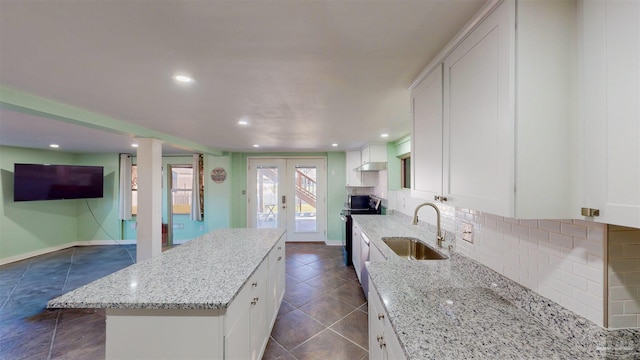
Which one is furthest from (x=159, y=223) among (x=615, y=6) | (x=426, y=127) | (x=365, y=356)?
(x=615, y=6)

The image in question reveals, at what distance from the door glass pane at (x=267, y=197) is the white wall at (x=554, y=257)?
471 cm

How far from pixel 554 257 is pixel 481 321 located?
1.27 feet

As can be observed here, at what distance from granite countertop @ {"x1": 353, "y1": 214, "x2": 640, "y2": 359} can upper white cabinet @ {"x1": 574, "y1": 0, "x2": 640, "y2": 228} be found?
439 mm

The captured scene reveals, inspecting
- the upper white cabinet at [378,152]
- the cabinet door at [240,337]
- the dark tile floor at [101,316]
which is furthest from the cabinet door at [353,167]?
the cabinet door at [240,337]

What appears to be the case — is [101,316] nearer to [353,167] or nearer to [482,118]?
[482,118]

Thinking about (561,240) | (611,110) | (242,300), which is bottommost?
(242,300)

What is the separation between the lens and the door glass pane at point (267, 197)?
18.6 feet

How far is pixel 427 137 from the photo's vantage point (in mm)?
1457

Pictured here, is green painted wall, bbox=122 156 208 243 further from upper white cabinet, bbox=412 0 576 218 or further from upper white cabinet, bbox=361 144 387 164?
upper white cabinet, bbox=412 0 576 218

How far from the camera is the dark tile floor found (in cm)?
211

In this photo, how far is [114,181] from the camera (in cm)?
560

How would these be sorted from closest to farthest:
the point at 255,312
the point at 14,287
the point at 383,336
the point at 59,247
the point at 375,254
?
the point at 383,336
the point at 255,312
the point at 375,254
the point at 14,287
the point at 59,247

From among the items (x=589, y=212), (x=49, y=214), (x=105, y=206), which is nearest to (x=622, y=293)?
(x=589, y=212)

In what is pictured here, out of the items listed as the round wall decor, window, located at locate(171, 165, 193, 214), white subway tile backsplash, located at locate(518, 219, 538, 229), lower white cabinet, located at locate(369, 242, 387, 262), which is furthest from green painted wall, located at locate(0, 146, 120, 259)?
white subway tile backsplash, located at locate(518, 219, 538, 229)
